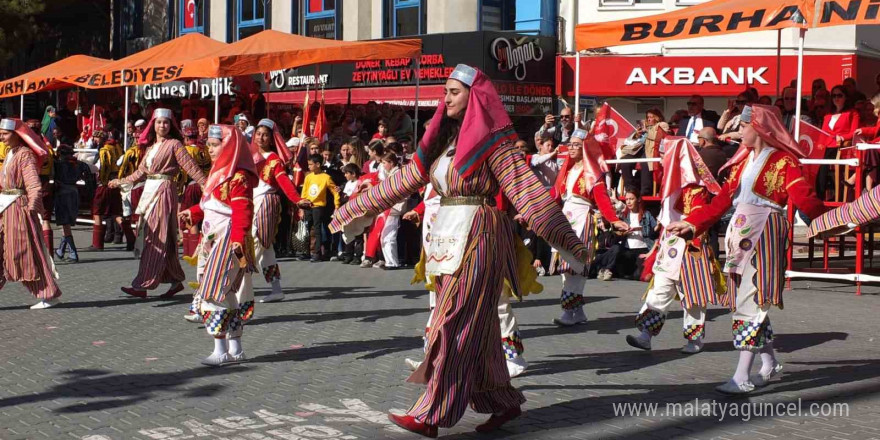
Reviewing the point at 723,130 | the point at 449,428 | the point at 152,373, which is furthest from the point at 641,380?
the point at 723,130

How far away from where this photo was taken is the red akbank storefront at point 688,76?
23.6 metres

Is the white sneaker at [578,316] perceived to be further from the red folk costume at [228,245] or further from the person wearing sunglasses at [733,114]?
the person wearing sunglasses at [733,114]

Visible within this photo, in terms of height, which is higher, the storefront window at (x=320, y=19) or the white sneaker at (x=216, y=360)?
the storefront window at (x=320, y=19)

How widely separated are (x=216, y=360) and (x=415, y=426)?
9.38 ft

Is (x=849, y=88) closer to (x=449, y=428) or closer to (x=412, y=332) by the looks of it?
(x=412, y=332)

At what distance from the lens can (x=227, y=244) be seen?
29.1ft

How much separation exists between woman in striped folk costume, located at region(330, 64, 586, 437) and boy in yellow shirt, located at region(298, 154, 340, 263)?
11147mm

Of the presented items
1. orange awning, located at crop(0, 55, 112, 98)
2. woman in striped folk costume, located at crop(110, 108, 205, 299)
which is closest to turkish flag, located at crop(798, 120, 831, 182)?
woman in striped folk costume, located at crop(110, 108, 205, 299)

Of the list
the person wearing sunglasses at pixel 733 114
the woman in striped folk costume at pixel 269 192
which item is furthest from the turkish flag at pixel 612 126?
the woman in striped folk costume at pixel 269 192

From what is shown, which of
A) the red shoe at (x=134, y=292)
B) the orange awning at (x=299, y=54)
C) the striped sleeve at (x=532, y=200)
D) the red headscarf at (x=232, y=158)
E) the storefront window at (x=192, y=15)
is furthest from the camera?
the storefront window at (x=192, y=15)

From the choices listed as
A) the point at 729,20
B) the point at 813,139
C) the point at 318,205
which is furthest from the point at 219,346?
the point at 318,205

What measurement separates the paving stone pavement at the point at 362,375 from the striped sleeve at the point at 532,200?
1084 mm

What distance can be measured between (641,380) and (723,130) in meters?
8.76

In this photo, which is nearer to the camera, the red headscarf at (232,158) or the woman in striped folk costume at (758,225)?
the woman in striped folk costume at (758,225)
